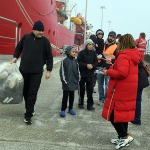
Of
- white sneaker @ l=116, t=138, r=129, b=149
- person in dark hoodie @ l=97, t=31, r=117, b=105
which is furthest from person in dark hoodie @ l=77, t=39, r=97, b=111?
white sneaker @ l=116, t=138, r=129, b=149

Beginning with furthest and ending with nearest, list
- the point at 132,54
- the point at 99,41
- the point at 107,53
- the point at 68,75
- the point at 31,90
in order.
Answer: the point at 99,41 < the point at 107,53 < the point at 68,75 < the point at 31,90 < the point at 132,54

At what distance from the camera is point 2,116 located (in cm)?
561

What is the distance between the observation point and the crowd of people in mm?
4168

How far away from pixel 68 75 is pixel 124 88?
6.09 ft

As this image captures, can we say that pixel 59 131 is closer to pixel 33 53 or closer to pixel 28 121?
pixel 28 121

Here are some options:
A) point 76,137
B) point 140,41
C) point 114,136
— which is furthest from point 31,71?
point 140,41

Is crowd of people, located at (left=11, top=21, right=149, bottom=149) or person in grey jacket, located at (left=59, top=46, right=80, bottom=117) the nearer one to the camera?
crowd of people, located at (left=11, top=21, right=149, bottom=149)

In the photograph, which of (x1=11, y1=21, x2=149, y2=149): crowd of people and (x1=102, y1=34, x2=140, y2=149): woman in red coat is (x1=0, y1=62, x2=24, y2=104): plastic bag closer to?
(x1=11, y1=21, x2=149, y2=149): crowd of people

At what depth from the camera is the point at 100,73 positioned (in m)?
5.29

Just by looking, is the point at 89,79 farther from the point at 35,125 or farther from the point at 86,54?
the point at 35,125

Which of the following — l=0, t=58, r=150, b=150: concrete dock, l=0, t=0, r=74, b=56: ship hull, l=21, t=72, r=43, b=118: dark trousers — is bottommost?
l=0, t=58, r=150, b=150: concrete dock

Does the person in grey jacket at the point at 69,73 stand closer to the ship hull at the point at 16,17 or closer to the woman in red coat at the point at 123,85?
the woman in red coat at the point at 123,85

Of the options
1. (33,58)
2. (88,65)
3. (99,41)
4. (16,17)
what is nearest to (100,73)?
(88,65)

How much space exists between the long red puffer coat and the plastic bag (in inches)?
71.5
